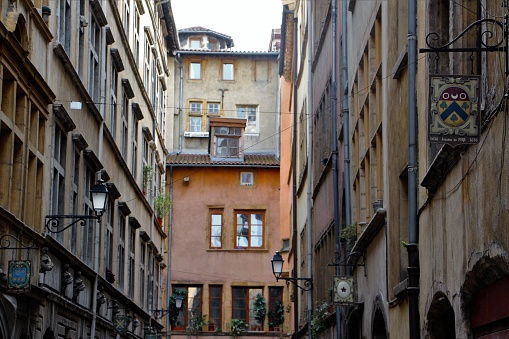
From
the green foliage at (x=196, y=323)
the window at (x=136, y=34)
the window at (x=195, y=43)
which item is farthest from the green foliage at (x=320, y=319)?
the window at (x=195, y=43)


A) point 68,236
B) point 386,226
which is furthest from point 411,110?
point 68,236

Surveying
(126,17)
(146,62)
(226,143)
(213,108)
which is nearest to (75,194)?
(126,17)

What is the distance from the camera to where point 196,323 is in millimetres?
44438

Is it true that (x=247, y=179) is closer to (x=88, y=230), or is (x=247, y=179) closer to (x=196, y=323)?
(x=196, y=323)

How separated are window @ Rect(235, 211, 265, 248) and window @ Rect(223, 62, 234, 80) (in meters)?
7.37

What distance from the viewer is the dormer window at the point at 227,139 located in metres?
48.2

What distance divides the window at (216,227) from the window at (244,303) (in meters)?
2.23

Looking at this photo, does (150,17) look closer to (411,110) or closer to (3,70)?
(3,70)

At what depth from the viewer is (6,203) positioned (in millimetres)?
14352

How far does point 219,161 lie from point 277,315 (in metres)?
7.45

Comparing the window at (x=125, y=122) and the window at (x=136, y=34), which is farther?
the window at (x=136, y=34)

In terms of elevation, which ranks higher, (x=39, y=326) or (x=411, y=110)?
(x=411, y=110)

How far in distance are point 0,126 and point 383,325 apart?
21.6 ft

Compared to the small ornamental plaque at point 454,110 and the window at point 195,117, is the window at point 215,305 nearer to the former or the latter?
the window at point 195,117
